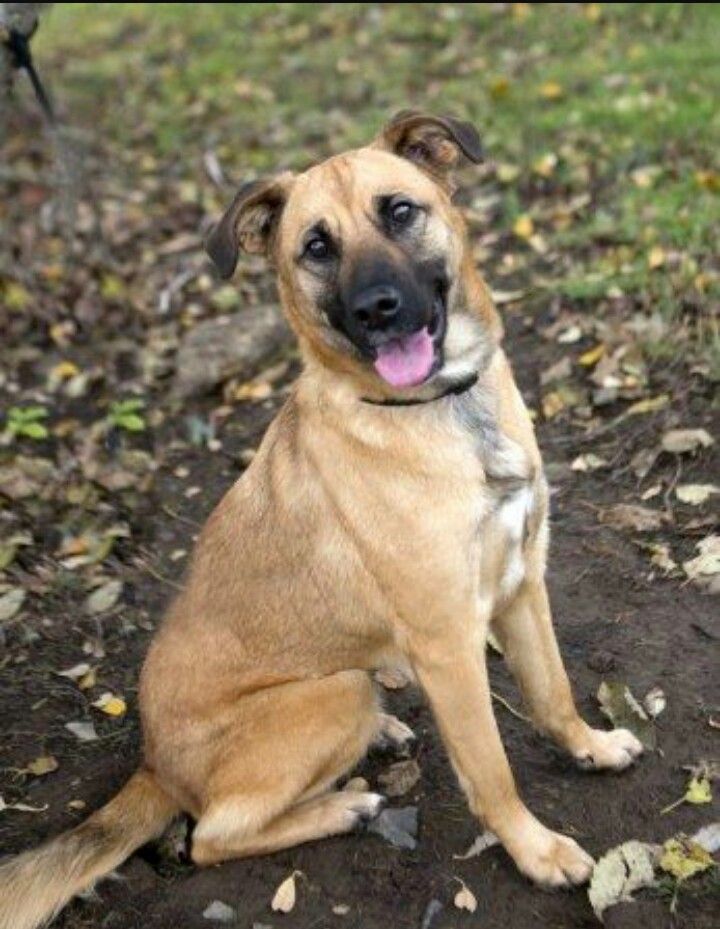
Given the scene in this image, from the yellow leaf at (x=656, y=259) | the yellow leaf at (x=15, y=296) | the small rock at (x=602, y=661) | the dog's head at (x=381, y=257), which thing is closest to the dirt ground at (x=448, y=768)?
the small rock at (x=602, y=661)

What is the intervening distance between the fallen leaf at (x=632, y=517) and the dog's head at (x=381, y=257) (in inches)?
65.9

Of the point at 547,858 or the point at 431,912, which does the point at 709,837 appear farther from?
the point at 431,912

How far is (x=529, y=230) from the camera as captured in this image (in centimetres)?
753

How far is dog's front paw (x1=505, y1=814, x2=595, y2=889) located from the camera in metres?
3.75

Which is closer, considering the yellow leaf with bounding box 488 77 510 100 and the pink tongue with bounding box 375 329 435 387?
the pink tongue with bounding box 375 329 435 387

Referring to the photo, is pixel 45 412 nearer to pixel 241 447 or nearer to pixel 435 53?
pixel 241 447

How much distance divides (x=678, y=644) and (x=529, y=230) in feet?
11.9

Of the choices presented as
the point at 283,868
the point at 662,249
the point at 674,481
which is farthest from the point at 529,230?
the point at 283,868

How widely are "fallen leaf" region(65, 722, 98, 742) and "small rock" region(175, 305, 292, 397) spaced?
261cm

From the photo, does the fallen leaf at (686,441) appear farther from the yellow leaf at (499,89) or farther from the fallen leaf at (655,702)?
the yellow leaf at (499,89)

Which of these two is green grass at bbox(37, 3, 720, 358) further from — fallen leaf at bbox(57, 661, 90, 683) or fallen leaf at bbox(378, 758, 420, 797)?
fallen leaf at bbox(57, 661, 90, 683)

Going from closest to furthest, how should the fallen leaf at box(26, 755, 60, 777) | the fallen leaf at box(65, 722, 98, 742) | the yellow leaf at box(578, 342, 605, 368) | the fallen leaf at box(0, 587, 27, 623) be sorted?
the fallen leaf at box(26, 755, 60, 777), the fallen leaf at box(65, 722, 98, 742), the fallen leaf at box(0, 587, 27, 623), the yellow leaf at box(578, 342, 605, 368)

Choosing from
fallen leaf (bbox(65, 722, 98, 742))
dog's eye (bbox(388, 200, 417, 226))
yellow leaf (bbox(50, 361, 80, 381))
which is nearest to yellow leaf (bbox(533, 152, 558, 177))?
yellow leaf (bbox(50, 361, 80, 381))

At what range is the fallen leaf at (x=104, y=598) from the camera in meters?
5.36
